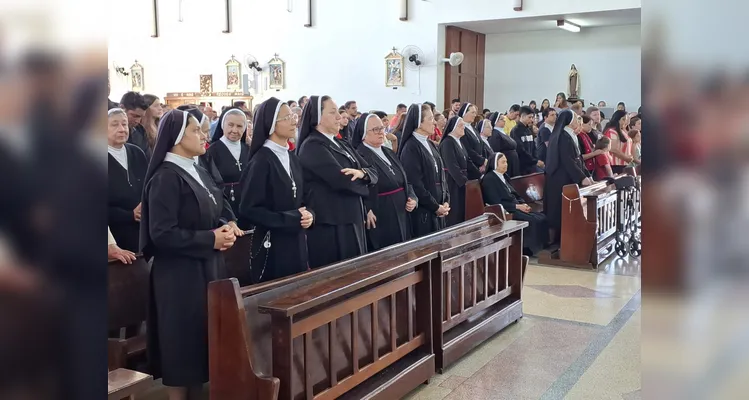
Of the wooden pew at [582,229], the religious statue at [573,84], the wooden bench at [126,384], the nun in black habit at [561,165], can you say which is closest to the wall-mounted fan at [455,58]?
the religious statue at [573,84]

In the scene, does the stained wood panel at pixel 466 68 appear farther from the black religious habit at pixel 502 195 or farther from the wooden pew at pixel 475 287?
the wooden pew at pixel 475 287

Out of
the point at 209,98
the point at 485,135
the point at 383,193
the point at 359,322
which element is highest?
the point at 209,98

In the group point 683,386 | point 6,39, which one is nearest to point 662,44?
point 683,386

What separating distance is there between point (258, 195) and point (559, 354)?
2234 millimetres

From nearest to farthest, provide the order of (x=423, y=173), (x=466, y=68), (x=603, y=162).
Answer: (x=423, y=173)
(x=603, y=162)
(x=466, y=68)

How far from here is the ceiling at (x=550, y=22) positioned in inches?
586

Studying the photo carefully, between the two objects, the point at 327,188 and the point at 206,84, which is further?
the point at 206,84

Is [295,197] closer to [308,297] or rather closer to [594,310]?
[308,297]

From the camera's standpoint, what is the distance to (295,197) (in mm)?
4004

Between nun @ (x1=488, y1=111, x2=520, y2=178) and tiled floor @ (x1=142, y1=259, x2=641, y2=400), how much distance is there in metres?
3.43

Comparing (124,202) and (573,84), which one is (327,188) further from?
(573,84)

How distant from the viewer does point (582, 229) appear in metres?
7.12

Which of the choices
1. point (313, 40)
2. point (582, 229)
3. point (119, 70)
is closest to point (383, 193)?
point (582, 229)

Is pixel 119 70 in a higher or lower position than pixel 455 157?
higher
